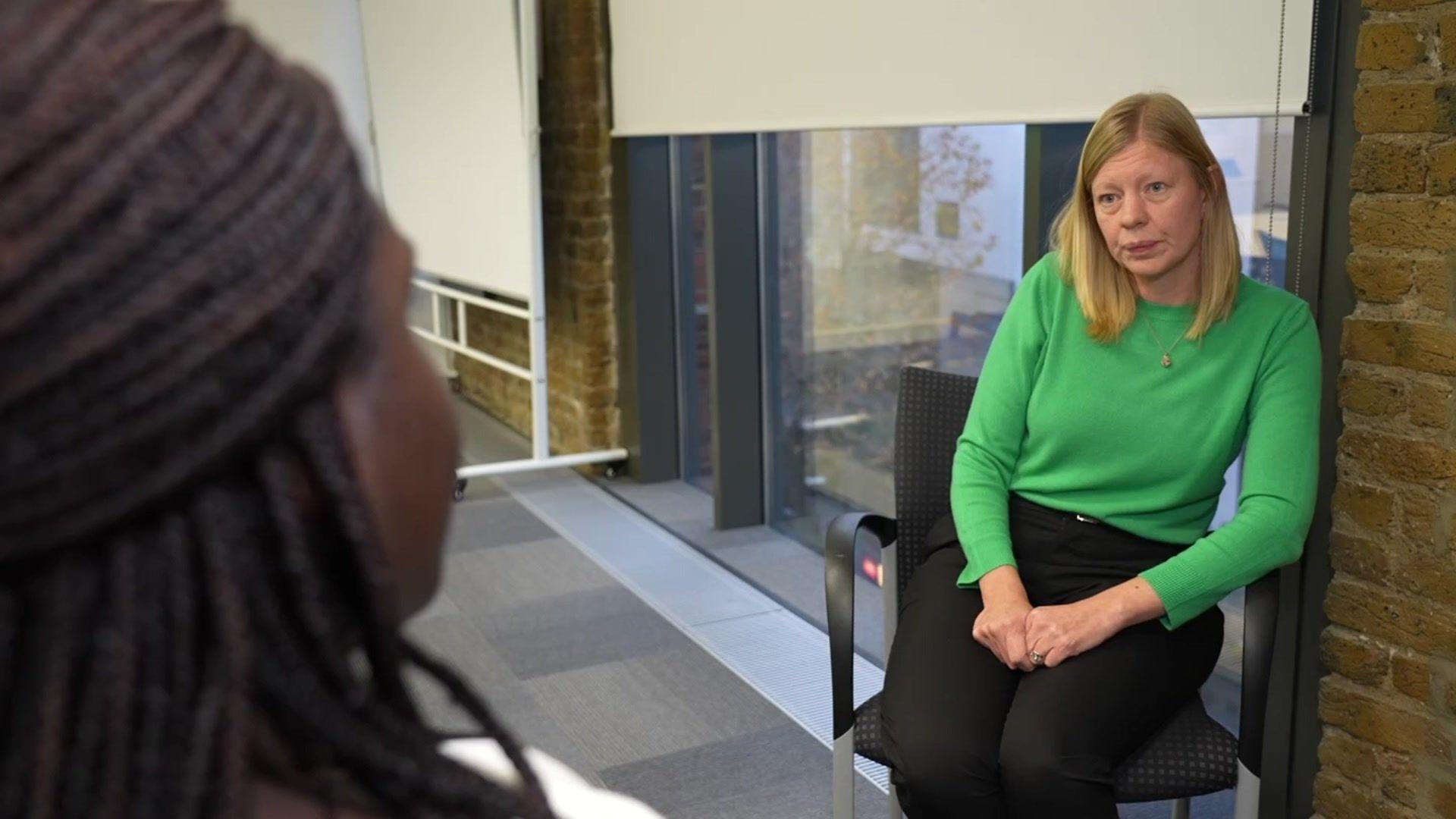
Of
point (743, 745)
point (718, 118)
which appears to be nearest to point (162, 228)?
point (743, 745)

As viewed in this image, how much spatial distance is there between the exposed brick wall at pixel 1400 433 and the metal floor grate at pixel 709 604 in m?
0.90

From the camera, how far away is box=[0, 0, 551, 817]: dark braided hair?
47 centimetres

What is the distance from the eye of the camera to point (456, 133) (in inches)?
190

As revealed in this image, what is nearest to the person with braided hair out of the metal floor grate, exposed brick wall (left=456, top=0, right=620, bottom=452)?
the metal floor grate

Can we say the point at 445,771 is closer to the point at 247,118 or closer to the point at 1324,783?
the point at 247,118

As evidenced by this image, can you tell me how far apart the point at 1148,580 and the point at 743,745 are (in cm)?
112

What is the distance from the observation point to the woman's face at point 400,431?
1.74 ft

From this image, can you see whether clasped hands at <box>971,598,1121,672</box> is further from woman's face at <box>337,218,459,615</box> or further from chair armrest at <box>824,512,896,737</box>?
woman's face at <box>337,218,459,615</box>

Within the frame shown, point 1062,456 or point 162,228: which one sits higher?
point 162,228

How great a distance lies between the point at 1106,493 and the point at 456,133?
338cm

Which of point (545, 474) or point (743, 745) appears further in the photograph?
point (545, 474)

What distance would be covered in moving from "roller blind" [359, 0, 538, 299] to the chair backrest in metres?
2.36

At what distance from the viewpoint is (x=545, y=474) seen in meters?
4.83

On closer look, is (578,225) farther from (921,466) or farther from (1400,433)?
(1400,433)
